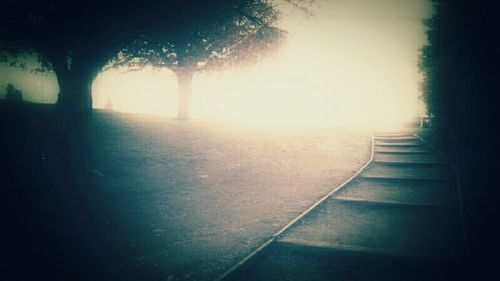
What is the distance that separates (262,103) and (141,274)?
144 feet

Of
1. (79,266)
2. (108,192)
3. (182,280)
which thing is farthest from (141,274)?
(108,192)

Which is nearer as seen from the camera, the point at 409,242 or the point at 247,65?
the point at 409,242

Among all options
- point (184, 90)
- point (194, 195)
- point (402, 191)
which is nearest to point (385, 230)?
point (402, 191)

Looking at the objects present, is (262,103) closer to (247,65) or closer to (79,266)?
(247,65)

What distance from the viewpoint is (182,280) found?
3.87 meters

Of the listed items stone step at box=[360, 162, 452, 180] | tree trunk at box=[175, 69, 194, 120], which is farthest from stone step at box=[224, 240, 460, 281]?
tree trunk at box=[175, 69, 194, 120]

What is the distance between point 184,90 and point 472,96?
71.5 feet

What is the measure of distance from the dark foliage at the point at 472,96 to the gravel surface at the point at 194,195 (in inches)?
130

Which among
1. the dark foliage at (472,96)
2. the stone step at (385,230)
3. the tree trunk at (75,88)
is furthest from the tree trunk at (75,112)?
the dark foliage at (472,96)

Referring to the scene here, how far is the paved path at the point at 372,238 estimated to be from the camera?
406cm

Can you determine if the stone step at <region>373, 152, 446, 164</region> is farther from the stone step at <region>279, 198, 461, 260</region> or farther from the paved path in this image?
the stone step at <region>279, 198, 461, 260</region>

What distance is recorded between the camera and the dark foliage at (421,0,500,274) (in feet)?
23.5

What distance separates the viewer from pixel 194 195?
751 cm

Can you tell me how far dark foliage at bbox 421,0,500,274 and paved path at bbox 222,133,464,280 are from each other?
1.89 feet
